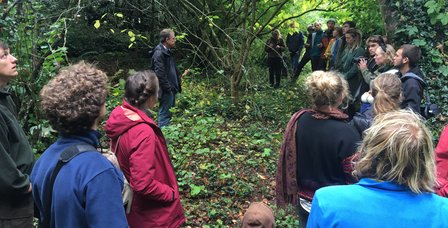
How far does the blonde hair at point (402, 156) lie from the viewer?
158 centimetres

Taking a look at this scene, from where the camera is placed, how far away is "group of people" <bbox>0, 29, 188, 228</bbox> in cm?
181

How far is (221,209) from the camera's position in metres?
4.84

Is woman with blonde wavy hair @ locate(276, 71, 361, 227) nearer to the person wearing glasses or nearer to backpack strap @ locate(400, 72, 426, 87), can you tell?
backpack strap @ locate(400, 72, 426, 87)

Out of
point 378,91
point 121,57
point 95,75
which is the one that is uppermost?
point 95,75

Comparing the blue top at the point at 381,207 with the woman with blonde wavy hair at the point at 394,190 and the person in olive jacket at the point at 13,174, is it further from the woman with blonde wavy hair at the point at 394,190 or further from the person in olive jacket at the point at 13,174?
the person in olive jacket at the point at 13,174

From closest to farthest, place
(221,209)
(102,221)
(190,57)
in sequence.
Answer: (102,221) < (221,209) < (190,57)

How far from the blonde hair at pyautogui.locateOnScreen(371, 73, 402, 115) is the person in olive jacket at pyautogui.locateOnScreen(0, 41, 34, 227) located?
104 inches

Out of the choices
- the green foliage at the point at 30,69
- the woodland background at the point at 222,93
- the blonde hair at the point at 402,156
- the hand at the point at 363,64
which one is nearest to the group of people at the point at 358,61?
the hand at the point at 363,64

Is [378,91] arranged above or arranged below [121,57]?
above

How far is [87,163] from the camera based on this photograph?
5.99 feet

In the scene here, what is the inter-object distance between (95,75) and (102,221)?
2.42 feet

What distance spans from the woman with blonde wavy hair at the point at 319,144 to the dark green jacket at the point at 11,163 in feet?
6.12

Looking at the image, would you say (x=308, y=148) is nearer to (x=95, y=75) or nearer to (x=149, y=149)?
(x=149, y=149)

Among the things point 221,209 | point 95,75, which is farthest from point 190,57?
point 95,75
